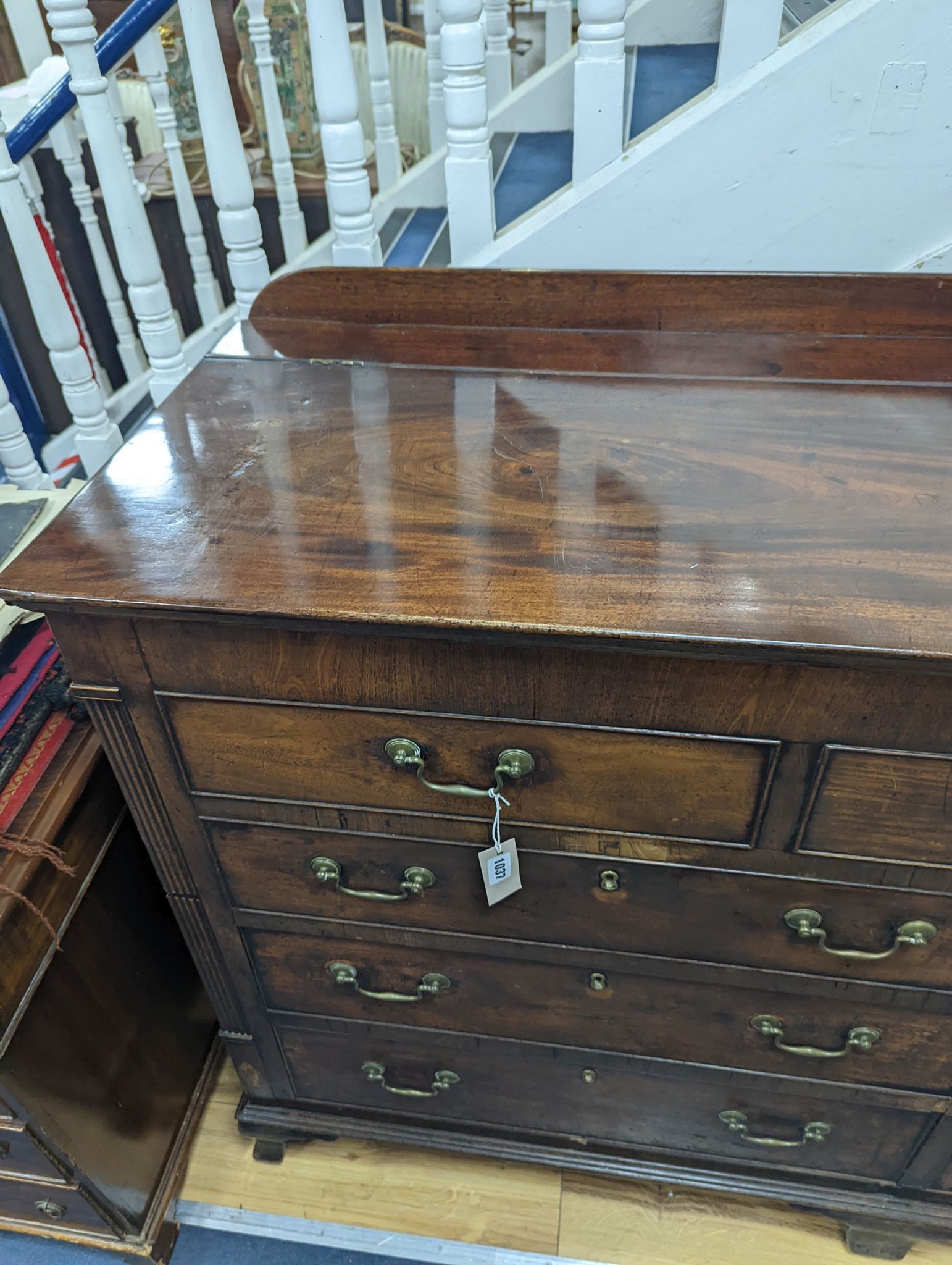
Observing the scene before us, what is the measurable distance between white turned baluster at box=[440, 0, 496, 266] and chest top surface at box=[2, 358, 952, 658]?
0.24 meters

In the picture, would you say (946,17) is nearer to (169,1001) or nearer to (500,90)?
(500,90)

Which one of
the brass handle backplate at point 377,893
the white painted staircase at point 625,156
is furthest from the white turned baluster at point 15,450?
the brass handle backplate at point 377,893

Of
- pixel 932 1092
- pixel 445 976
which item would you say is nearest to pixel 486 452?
pixel 445 976

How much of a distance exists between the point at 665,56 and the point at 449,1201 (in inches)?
62.0

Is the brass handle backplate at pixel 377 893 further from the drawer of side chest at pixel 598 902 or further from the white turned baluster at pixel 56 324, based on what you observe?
the white turned baluster at pixel 56 324

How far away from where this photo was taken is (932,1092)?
93 cm

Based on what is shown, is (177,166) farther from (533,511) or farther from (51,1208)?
(51,1208)

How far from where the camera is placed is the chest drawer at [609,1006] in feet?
2.90

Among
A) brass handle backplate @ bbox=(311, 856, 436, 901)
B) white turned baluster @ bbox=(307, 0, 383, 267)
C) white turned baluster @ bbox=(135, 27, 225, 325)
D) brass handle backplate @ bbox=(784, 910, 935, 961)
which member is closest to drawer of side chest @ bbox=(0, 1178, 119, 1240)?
brass handle backplate @ bbox=(311, 856, 436, 901)

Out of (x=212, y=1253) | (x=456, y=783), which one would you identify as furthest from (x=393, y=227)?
(x=212, y=1253)

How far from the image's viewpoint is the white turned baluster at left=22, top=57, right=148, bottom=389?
1.91 metres

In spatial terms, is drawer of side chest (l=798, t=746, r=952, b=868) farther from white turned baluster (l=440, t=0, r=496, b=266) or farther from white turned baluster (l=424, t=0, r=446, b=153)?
white turned baluster (l=424, t=0, r=446, b=153)

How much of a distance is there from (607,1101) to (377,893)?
Result: 44cm

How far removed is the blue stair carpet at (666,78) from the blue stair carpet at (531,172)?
0.13 metres
